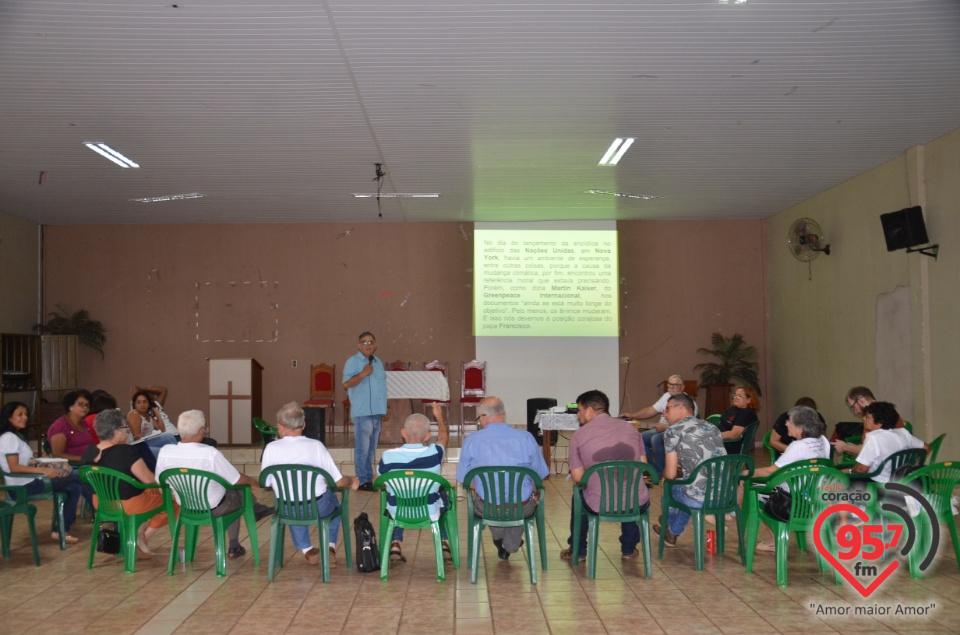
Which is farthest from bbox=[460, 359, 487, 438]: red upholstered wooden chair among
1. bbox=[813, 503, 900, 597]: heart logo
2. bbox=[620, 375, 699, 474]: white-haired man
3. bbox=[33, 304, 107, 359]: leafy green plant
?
bbox=[813, 503, 900, 597]: heart logo

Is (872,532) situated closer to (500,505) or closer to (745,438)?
(500,505)

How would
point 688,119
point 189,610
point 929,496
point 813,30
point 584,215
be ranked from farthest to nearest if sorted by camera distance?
point 584,215
point 688,119
point 813,30
point 929,496
point 189,610

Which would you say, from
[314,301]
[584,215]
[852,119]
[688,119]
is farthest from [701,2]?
[314,301]

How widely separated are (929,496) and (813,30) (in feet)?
9.39

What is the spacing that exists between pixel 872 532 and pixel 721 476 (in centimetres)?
85

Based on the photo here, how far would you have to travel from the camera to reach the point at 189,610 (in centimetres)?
440

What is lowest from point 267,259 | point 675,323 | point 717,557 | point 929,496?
point 717,557

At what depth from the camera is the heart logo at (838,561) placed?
4629 mm

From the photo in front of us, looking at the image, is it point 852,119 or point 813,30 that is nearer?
point 813,30

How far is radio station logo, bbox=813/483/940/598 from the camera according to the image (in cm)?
481

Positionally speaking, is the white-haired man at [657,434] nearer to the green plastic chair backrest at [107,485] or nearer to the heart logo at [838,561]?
the heart logo at [838,561]

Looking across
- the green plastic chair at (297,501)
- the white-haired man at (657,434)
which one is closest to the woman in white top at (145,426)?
the green plastic chair at (297,501)

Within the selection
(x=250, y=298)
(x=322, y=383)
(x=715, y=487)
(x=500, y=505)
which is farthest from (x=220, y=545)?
(x=250, y=298)

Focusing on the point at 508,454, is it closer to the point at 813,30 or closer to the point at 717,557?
the point at 717,557
